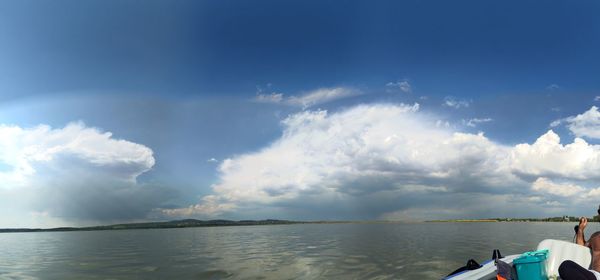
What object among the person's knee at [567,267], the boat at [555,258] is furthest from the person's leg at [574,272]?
the boat at [555,258]

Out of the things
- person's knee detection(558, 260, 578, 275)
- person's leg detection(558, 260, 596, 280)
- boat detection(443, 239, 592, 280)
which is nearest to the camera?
person's leg detection(558, 260, 596, 280)

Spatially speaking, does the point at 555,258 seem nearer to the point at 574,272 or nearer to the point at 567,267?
the point at 567,267

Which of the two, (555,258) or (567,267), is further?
(555,258)

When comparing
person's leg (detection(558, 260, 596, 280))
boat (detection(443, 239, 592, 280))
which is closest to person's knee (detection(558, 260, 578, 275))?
person's leg (detection(558, 260, 596, 280))

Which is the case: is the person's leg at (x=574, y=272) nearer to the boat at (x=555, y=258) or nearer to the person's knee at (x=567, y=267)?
the person's knee at (x=567, y=267)

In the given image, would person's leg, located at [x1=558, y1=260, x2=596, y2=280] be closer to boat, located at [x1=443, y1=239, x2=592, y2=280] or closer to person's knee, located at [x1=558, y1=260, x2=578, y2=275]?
person's knee, located at [x1=558, y1=260, x2=578, y2=275]

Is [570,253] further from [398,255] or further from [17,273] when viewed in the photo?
[17,273]

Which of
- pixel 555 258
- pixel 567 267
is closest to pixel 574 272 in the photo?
pixel 567 267

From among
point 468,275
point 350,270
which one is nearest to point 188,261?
point 350,270

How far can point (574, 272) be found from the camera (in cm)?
762

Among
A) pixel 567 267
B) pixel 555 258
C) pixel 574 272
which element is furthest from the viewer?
pixel 555 258

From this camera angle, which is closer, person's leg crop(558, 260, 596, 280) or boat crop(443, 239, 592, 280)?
person's leg crop(558, 260, 596, 280)

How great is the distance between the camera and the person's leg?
7.45 m

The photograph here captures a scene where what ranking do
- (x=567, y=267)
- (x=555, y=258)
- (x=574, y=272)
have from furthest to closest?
(x=555, y=258) < (x=567, y=267) < (x=574, y=272)
